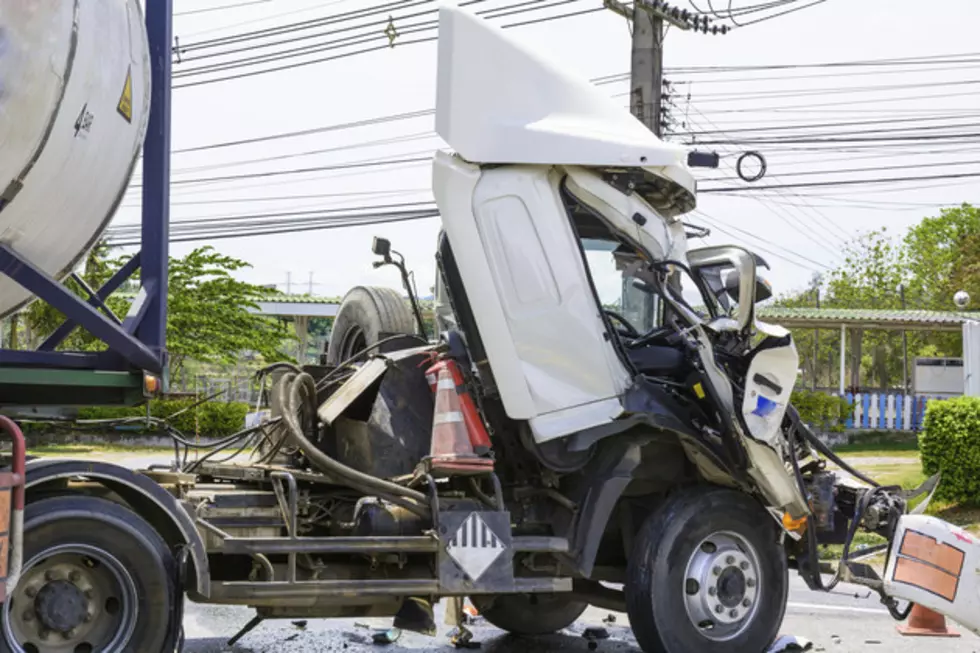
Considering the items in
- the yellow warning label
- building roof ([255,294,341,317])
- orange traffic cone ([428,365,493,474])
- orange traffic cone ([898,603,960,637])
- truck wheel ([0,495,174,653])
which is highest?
building roof ([255,294,341,317])

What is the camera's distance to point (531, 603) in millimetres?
→ 7492

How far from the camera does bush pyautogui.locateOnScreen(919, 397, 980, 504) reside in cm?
1248

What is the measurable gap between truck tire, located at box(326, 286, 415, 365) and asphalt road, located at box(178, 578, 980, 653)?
1849 millimetres

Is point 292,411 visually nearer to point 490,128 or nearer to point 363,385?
point 363,385

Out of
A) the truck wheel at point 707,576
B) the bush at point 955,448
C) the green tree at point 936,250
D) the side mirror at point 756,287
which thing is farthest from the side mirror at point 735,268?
the green tree at point 936,250

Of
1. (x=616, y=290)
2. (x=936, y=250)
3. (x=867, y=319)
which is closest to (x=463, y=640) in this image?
(x=616, y=290)

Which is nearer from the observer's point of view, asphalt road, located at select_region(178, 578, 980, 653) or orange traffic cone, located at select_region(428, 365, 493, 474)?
orange traffic cone, located at select_region(428, 365, 493, 474)

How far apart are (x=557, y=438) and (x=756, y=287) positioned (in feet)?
4.52

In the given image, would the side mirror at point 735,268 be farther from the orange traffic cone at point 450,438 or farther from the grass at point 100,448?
the grass at point 100,448

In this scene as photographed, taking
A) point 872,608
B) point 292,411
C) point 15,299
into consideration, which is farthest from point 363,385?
point 872,608

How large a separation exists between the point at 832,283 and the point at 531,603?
4483cm

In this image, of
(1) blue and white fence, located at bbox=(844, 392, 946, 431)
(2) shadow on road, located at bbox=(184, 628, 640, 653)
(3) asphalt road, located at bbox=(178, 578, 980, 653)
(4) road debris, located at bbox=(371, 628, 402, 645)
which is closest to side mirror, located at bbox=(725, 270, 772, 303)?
(3) asphalt road, located at bbox=(178, 578, 980, 653)

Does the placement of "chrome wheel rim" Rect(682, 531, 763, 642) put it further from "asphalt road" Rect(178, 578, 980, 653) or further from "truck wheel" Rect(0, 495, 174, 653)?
"truck wheel" Rect(0, 495, 174, 653)

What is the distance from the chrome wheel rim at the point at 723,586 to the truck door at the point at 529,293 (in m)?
1.01
